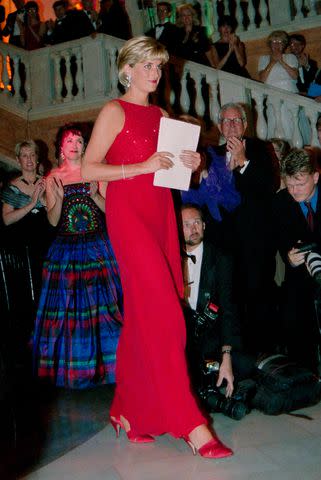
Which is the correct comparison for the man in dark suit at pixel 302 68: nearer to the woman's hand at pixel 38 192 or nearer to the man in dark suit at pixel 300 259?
the man in dark suit at pixel 300 259

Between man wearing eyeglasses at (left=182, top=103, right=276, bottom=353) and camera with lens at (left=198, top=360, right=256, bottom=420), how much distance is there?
2.31 ft

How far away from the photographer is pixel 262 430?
2.95 metres

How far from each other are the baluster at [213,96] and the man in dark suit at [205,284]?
3.88 meters

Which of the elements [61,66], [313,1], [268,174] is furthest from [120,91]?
[268,174]

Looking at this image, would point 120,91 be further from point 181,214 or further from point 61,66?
point 181,214

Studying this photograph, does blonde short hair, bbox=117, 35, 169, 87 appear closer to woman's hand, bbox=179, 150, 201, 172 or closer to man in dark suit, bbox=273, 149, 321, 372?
woman's hand, bbox=179, 150, 201, 172

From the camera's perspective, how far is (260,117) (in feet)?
21.6

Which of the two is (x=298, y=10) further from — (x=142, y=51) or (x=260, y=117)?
(x=142, y=51)

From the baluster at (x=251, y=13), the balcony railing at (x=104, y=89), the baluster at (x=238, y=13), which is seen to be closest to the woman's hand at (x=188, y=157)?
the balcony railing at (x=104, y=89)

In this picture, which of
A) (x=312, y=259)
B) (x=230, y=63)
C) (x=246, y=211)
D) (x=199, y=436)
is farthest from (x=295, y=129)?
(x=199, y=436)

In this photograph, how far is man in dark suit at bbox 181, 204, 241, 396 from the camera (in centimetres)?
340

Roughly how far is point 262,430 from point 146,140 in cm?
148

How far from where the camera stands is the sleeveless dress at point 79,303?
3.97 m

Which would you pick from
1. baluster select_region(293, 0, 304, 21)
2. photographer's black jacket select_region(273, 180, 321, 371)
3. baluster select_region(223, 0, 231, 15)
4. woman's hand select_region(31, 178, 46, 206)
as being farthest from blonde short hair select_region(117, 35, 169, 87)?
baluster select_region(223, 0, 231, 15)
